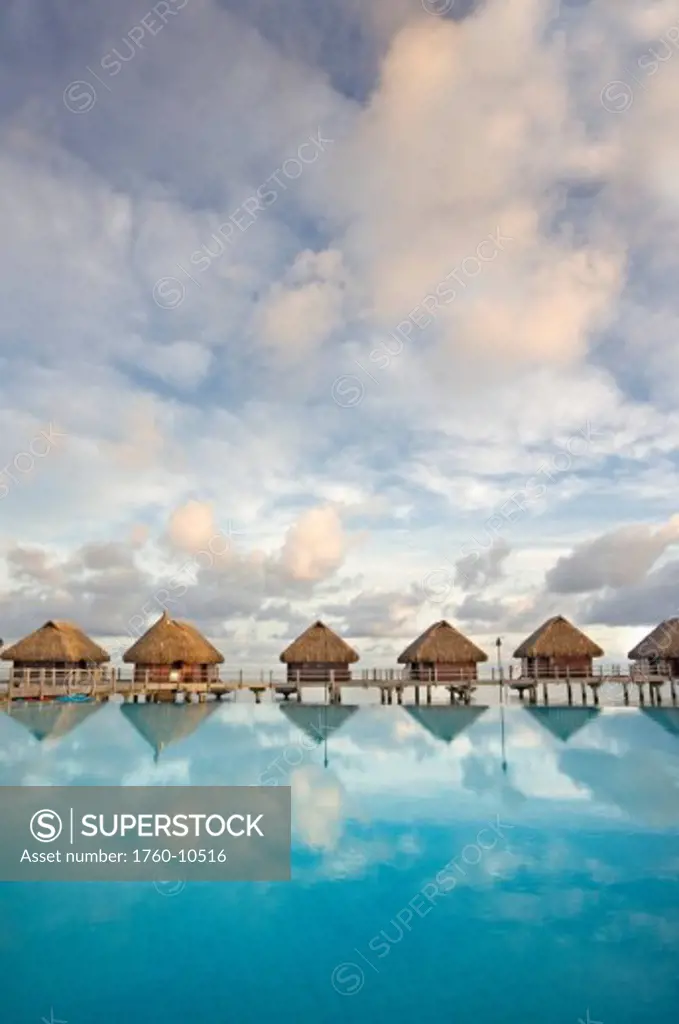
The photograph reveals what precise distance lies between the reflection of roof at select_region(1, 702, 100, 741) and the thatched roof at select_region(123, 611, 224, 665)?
13.0 feet

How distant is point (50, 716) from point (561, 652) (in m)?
28.1

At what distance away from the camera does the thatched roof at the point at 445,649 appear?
133 ft

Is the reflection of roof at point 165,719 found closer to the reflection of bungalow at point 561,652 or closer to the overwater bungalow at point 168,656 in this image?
the overwater bungalow at point 168,656

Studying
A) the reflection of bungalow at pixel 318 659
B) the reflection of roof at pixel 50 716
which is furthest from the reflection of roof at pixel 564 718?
the reflection of roof at pixel 50 716

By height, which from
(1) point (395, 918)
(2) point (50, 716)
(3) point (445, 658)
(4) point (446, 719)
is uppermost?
(3) point (445, 658)

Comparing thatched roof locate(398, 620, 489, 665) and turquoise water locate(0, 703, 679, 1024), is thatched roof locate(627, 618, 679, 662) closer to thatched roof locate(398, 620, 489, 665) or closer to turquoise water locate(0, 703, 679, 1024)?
thatched roof locate(398, 620, 489, 665)

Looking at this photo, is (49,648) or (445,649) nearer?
(49,648)

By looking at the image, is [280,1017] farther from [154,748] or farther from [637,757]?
Answer: [637,757]

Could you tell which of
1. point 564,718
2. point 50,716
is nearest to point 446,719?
point 564,718

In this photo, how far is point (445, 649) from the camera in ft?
133

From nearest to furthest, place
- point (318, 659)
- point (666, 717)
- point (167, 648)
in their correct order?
point (666, 717)
point (167, 648)
point (318, 659)

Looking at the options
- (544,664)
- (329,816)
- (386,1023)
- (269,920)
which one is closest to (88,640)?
(544,664)

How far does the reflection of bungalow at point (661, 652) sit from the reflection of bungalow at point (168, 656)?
26.7 metres

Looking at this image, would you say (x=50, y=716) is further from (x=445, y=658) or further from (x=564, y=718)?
(x=564, y=718)
